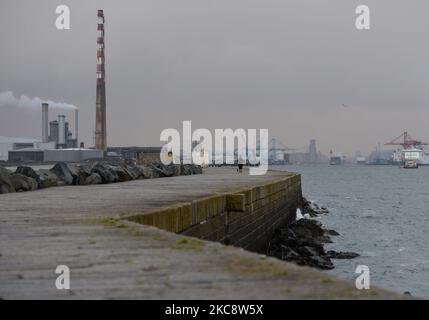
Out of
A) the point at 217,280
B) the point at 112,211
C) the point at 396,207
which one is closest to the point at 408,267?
the point at 112,211

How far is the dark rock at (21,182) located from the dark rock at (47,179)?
2.79ft

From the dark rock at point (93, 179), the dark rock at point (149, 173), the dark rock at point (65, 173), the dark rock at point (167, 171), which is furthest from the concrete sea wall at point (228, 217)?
the dark rock at point (167, 171)

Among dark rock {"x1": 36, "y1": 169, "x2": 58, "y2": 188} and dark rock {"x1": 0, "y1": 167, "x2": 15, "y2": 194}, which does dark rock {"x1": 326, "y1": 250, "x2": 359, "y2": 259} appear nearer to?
dark rock {"x1": 36, "y1": 169, "x2": 58, "y2": 188}

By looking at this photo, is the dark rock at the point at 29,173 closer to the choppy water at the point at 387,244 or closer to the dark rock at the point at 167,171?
the choppy water at the point at 387,244

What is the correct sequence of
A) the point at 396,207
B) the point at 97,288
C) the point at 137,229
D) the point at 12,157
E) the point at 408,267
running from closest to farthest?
the point at 97,288 < the point at 137,229 < the point at 408,267 < the point at 396,207 < the point at 12,157

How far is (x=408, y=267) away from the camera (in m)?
20.3

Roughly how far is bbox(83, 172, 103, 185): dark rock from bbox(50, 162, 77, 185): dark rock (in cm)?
44

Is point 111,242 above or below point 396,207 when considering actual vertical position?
above

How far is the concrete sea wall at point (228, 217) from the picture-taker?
8195 mm

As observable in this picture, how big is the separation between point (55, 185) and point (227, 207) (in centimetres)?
697

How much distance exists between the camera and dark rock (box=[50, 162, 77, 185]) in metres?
18.0

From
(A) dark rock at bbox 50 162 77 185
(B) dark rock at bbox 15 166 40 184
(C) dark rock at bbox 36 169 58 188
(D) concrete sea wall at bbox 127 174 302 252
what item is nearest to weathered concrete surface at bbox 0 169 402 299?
(D) concrete sea wall at bbox 127 174 302 252

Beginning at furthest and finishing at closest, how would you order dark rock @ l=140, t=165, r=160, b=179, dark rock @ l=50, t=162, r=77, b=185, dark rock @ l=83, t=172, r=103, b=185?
dark rock @ l=140, t=165, r=160, b=179 < dark rock @ l=83, t=172, r=103, b=185 < dark rock @ l=50, t=162, r=77, b=185
